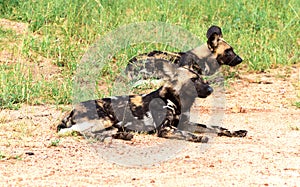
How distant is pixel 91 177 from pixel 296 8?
591 cm

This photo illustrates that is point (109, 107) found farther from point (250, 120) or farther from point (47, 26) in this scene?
point (47, 26)

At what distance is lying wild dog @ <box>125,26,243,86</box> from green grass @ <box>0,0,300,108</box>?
211 millimetres

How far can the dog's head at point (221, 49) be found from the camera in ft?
25.0

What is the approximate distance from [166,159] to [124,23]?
3878mm

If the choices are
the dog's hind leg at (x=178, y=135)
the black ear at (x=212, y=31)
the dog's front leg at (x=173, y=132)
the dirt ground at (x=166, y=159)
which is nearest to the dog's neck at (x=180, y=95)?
the dog's front leg at (x=173, y=132)

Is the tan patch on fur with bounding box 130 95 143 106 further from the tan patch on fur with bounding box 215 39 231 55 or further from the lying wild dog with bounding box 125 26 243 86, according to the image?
the tan patch on fur with bounding box 215 39 231 55

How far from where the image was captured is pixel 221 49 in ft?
25.2

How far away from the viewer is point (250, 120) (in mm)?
5910

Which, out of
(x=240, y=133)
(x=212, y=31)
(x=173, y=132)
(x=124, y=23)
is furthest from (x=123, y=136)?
(x=124, y=23)

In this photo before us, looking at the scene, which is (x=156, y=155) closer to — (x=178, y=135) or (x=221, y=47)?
(x=178, y=135)

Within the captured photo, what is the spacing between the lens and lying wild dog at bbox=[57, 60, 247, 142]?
508 cm

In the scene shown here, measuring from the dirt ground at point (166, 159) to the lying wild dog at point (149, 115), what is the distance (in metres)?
0.12

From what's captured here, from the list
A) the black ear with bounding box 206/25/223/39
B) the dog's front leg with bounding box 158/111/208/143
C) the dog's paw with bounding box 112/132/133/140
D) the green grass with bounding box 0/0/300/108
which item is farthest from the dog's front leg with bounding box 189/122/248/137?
the black ear with bounding box 206/25/223/39

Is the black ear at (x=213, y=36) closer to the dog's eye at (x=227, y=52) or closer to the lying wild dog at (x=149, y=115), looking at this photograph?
the dog's eye at (x=227, y=52)
